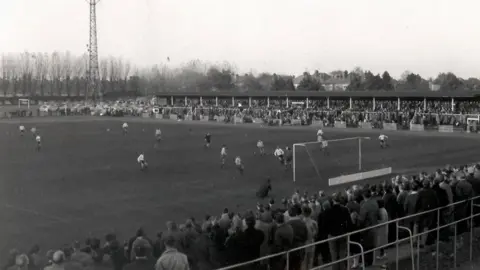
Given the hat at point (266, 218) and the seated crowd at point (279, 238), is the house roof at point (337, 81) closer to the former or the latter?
the seated crowd at point (279, 238)

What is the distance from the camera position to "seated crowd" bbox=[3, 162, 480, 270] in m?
8.34

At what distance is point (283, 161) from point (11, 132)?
Result: 100 ft

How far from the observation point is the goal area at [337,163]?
1064 inches

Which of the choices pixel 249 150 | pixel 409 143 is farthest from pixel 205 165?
pixel 409 143


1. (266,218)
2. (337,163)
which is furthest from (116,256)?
(337,163)

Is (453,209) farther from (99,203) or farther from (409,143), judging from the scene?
(409,143)

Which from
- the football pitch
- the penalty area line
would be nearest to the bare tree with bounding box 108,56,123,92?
the football pitch

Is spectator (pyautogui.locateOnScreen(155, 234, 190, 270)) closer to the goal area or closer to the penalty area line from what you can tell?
the penalty area line

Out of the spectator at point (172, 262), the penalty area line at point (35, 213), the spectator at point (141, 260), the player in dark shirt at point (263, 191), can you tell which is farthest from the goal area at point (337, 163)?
the spectator at point (172, 262)

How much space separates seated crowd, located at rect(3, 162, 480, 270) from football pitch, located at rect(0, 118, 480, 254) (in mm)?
5661

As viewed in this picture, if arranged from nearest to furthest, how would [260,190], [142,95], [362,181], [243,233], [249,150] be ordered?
[243,233]
[260,190]
[362,181]
[249,150]
[142,95]

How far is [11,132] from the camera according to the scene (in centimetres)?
5062

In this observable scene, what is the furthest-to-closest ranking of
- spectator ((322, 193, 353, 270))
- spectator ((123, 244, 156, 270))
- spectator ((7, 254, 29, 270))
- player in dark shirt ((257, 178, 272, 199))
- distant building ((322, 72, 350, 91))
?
distant building ((322, 72, 350, 91)) → player in dark shirt ((257, 178, 272, 199)) → spectator ((322, 193, 353, 270)) → spectator ((7, 254, 29, 270)) → spectator ((123, 244, 156, 270))

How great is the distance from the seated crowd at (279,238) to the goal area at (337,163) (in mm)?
14071
